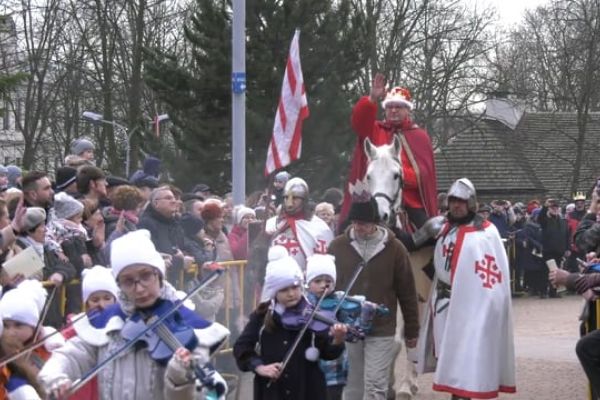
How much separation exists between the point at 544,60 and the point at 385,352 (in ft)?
128

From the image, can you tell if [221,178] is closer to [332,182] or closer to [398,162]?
[332,182]

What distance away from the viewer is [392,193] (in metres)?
10.6

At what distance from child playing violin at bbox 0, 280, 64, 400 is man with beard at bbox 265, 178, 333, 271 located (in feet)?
16.2

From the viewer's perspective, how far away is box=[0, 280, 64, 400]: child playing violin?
5.84m

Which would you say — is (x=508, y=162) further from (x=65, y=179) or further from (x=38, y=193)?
(x=38, y=193)

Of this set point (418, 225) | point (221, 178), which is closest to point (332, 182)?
point (221, 178)

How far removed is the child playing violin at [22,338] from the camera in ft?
19.2

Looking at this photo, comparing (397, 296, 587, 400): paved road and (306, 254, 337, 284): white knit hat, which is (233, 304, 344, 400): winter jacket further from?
(397, 296, 587, 400): paved road

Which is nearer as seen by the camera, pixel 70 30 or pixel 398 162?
pixel 398 162

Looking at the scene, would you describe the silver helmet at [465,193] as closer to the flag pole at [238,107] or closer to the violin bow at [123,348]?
the flag pole at [238,107]

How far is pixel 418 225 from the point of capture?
36.6 ft

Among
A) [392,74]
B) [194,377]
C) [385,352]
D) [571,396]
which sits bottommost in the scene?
[571,396]

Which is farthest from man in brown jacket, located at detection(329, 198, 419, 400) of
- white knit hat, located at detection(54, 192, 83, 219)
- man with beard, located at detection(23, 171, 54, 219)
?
man with beard, located at detection(23, 171, 54, 219)

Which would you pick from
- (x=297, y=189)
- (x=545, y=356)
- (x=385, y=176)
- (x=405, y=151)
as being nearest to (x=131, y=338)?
(x=385, y=176)
